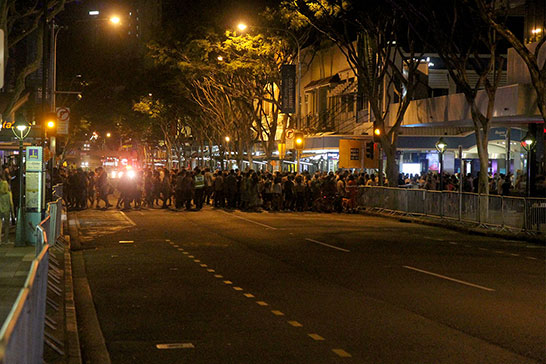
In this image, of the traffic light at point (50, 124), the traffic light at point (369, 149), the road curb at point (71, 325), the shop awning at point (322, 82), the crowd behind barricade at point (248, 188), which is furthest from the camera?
the shop awning at point (322, 82)

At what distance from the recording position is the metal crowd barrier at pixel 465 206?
2258 centimetres

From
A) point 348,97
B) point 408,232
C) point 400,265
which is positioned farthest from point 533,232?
point 348,97

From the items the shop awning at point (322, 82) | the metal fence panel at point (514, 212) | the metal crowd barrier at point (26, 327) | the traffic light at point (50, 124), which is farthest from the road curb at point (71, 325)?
the shop awning at point (322, 82)

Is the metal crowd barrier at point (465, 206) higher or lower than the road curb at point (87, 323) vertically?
higher

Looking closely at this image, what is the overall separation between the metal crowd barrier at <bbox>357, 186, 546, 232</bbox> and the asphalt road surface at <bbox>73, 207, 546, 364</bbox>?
1669 millimetres

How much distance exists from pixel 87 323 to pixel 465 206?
59.1ft

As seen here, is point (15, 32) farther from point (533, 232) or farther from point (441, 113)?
point (533, 232)

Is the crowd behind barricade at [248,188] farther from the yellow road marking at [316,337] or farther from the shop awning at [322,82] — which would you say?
the yellow road marking at [316,337]

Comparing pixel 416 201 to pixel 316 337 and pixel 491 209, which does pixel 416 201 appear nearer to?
pixel 491 209

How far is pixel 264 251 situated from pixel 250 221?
9506 millimetres

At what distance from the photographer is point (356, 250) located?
18.4m

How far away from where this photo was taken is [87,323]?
9.98 m

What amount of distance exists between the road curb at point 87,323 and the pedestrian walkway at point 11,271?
0.89 m

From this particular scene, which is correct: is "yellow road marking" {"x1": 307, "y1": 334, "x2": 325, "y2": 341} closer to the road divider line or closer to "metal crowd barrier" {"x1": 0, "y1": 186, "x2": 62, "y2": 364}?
"metal crowd barrier" {"x1": 0, "y1": 186, "x2": 62, "y2": 364}
